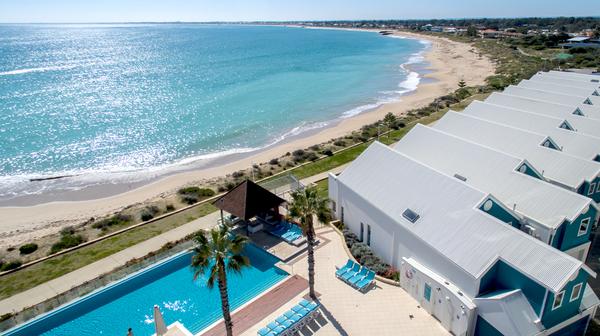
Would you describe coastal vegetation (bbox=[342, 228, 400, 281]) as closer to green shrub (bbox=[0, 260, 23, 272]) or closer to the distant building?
the distant building

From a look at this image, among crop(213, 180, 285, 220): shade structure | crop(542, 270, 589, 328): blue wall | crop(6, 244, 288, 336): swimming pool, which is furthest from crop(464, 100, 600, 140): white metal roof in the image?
crop(6, 244, 288, 336): swimming pool

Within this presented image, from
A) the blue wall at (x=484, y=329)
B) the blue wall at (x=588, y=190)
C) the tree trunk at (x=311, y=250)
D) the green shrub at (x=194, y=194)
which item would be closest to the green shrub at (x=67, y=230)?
the green shrub at (x=194, y=194)

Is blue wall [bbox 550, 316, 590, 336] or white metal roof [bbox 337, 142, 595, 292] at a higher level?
white metal roof [bbox 337, 142, 595, 292]

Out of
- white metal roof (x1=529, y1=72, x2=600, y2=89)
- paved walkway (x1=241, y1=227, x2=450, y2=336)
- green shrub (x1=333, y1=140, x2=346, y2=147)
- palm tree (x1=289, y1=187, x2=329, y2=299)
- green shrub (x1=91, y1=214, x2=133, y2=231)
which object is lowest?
green shrub (x1=333, y1=140, x2=346, y2=147)

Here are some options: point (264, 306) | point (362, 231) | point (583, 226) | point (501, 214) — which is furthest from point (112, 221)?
point (583, 226)

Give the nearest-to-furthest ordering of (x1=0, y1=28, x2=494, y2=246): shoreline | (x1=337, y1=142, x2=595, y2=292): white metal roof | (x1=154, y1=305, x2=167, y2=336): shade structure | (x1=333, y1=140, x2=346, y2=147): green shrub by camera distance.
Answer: (x1=337, y1=142, x2=595, y2=292): white metal roof
(x1=154, y1=305, x2=167, y2=336): shade structure
(x1=0, y1=28, x2=494, y2=246): shoreline
(x1=333, y1=140, x2=346, y2=147): green shrub

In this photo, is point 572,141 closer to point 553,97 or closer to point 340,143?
point 553,97

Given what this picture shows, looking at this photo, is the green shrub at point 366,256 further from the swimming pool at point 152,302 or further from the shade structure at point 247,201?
the shade structure at point 247,201
